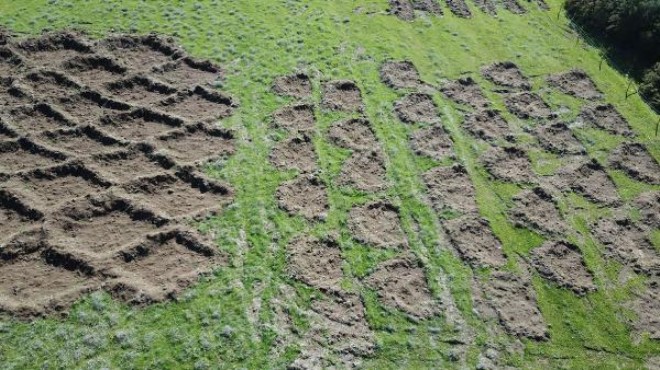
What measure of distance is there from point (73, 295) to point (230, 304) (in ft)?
14.0

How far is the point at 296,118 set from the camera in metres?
21.4

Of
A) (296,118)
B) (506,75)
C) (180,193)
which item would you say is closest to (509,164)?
(506,75)

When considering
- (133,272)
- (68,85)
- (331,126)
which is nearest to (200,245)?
(133,272)

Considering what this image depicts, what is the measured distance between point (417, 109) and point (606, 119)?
8.81 m

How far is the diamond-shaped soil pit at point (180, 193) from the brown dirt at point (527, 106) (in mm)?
13484

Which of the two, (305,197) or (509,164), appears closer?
(305,197)

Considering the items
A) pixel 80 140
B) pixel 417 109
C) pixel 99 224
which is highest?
pixel 417 109

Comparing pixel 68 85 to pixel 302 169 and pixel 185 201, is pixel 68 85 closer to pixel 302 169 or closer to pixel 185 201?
pixel 185 201

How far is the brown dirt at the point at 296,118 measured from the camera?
2091 cm

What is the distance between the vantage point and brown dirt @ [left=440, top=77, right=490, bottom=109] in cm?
2358

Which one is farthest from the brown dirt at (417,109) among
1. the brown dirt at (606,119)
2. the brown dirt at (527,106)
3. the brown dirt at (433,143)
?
the brown dirt at (606,119)

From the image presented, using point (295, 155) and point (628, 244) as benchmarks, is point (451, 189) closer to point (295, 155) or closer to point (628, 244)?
point (295, 155)

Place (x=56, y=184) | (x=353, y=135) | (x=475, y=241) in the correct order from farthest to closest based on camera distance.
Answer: (x=353, y=135)
(x=475, y=241)
(x=56, y=184)

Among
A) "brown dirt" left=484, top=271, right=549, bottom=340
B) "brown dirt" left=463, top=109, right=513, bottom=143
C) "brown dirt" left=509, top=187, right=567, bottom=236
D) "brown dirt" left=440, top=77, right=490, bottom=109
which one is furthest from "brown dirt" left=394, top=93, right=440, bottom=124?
"brown dirt" left=484, top=271, right=549, bottom=340
